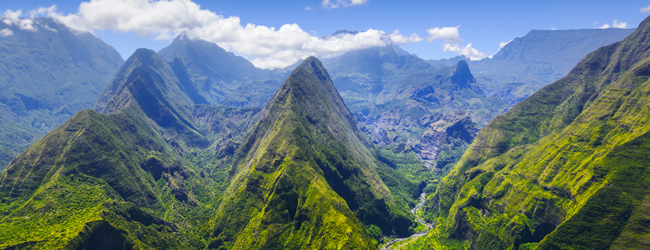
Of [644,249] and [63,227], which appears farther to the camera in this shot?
[63,227]

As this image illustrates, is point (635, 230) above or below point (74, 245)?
below

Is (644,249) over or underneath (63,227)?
underneath

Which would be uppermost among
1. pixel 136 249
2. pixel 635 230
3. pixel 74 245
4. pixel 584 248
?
pixel 74 245

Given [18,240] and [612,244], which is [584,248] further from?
[18,240]

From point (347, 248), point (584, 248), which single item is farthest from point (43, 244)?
point (584, 248)

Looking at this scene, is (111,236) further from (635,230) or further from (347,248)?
(635,230)

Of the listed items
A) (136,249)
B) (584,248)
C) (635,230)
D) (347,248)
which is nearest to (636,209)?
(635,230)

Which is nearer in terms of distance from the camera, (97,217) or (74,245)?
(74,245)

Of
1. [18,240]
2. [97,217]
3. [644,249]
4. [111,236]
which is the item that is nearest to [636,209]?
[644,249]

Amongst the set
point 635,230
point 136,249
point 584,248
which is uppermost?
point 136,249
